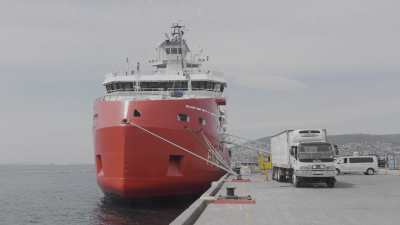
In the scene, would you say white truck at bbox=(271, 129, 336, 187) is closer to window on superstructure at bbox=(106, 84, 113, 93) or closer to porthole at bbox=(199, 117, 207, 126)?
porthole at bbox=(199, 117, 207, 126)

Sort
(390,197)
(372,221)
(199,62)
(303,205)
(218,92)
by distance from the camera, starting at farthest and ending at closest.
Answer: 1. (199,62)
2. (218,92)
3. (390,197)
4. (303,205)
5. (372,221)

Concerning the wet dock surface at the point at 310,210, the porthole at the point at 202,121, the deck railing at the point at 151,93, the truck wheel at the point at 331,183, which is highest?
the deck railing at the point at 151,93

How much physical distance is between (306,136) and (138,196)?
940 cm

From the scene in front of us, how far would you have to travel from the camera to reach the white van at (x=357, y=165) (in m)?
42.5

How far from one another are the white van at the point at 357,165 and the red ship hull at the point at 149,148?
62.7 feet

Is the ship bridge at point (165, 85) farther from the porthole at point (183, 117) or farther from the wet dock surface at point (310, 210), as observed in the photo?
the wet dock surface at point (310, 210)

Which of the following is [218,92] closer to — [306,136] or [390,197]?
[306,136]

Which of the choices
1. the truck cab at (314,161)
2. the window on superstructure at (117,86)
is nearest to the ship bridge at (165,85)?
the window on superstructure at (117,86)

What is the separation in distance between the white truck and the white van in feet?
47.9

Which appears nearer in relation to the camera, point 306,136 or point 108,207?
point 306,136

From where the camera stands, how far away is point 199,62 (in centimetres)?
3988

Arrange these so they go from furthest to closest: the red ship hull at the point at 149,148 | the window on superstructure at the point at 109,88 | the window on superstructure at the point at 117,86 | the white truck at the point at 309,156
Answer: the window on superstructure at the point at 109,88, the window on superstructure at the point at 117,86, the white truck at the point at 309,156, the red ship hull at the point at 149,148

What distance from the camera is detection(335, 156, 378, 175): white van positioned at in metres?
42.5

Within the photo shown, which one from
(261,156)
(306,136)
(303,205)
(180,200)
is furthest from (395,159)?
(303,205)
